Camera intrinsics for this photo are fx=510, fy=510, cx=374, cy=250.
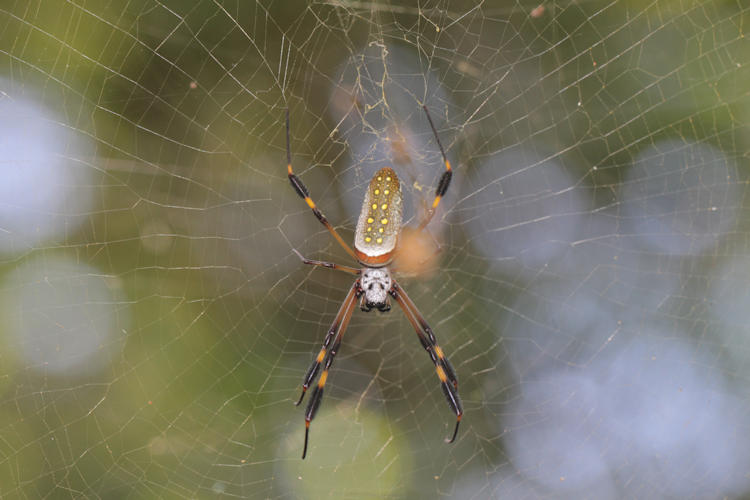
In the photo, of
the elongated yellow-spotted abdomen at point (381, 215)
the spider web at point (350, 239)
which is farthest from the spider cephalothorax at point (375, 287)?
the spider web at point (350, 239)

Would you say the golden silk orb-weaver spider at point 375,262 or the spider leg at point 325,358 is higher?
the golden silk orb-weaver spider at point 375,262

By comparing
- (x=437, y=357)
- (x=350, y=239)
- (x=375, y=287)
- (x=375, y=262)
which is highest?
(x=375, y=262)

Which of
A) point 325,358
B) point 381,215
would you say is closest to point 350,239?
point 325,358

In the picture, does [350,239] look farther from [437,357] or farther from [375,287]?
[437,357]

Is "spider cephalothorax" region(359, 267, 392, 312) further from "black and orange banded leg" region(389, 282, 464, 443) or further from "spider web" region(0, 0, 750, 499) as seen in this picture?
"spider web" region(0, 0, 750, 499)

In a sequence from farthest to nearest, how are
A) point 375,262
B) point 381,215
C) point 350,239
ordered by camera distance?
1. point 350,239
2. point 375,262
3. point 381,215

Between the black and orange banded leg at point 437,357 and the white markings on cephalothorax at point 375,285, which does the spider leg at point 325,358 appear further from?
the black and orange banded leg at point 437,357

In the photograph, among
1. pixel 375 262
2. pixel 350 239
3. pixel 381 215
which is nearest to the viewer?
pixel 381 215
